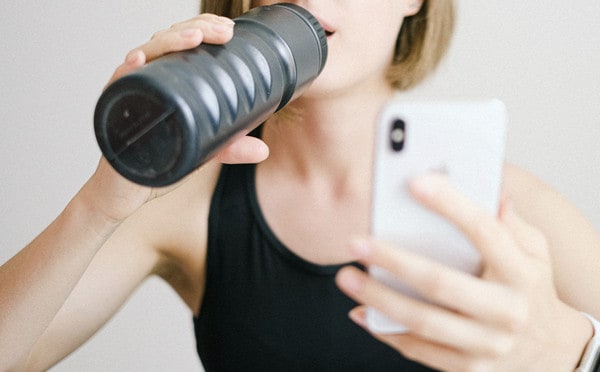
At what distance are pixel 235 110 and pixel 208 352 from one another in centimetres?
Answer: 50

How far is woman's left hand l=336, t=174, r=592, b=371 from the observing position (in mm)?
367

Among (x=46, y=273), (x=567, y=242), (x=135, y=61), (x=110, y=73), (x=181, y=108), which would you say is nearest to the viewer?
(x=181, y=108)

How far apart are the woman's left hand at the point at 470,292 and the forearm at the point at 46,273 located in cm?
28

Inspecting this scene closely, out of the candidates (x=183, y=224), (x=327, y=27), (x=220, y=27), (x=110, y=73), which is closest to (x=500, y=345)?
(x=220, y=27)

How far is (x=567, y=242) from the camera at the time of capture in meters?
0.79

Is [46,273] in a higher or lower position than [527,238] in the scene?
lower

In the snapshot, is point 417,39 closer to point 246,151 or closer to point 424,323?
point 246,151

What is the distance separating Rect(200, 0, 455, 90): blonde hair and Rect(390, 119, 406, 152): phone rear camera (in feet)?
1.37

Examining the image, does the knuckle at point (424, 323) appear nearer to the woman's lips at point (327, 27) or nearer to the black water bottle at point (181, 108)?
the black water bottle at point (181, 108)

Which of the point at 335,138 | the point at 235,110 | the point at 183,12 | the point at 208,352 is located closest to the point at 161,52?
the point at 235,110

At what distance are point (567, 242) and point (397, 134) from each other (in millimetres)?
425

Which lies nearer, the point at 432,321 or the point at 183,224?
the point at 432,321

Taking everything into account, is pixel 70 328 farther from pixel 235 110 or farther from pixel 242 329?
pixel 235 110

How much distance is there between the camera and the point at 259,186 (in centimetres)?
84
